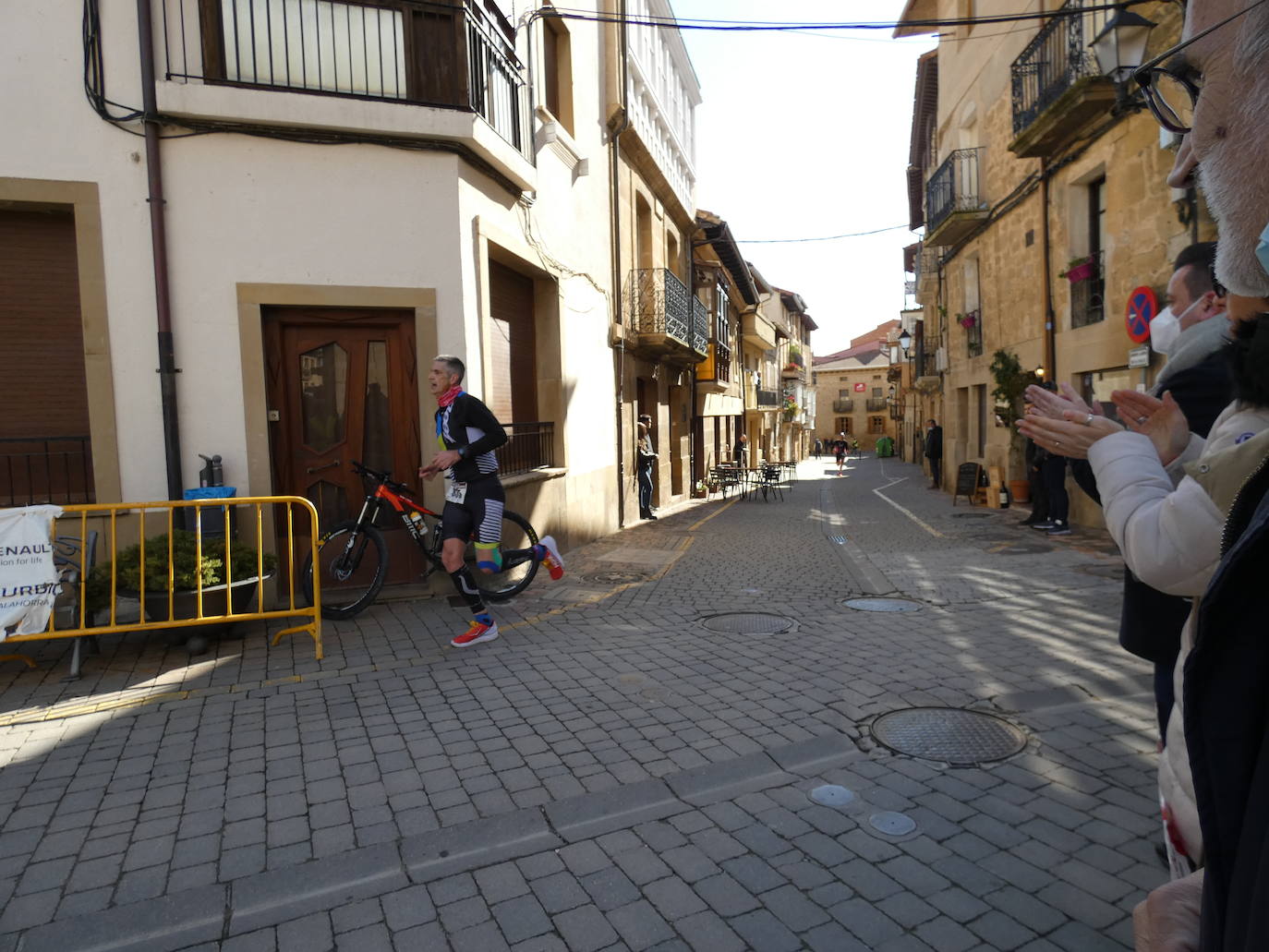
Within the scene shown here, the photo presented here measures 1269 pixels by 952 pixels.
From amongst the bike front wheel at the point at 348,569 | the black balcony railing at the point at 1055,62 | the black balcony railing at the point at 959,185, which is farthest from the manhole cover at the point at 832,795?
the black balcony railing at the point at 959,185

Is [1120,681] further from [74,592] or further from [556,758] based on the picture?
[74,592]

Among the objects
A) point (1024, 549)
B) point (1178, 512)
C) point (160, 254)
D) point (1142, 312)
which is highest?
point (160, 254)

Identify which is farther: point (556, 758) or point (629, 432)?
point (629, 432)

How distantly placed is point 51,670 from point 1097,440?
6.10 m

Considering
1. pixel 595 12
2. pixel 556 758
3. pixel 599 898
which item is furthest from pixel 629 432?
pixel 599 898

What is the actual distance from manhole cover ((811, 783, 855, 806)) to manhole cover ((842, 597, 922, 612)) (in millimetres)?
3567

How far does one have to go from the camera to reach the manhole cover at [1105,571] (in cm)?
799

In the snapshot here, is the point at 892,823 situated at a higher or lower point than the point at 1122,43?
lower

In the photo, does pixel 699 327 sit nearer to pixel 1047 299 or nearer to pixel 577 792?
pixel 1047 299

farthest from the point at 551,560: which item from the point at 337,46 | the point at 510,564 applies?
the point at 337,46

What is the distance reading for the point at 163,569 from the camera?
530 cm

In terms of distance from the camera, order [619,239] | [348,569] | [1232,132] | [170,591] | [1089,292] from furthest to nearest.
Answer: [619,239]
[1089,292]
[348,569]
[170,591]
[1232,132]

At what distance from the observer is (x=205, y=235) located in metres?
6.52

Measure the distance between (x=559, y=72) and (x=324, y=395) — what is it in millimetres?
6432
